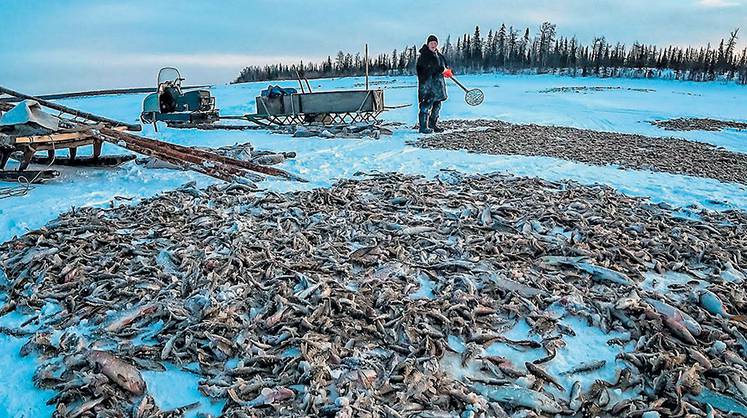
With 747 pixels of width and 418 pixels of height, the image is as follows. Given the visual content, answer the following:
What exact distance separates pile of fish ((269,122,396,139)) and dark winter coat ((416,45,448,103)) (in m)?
1.57

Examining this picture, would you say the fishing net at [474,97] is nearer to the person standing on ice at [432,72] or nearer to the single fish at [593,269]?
the person standing on ice at [432,72]

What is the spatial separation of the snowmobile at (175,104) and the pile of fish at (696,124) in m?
15.3

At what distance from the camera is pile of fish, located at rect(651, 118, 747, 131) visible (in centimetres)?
1750

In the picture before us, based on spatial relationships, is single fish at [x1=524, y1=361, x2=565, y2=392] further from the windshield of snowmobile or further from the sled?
the windshield of snowmobile

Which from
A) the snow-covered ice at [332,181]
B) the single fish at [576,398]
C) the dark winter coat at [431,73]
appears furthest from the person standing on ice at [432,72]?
the single fish at [576,398]

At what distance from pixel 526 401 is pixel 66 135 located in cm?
798

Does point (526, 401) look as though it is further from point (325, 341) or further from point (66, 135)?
point (66, 135)

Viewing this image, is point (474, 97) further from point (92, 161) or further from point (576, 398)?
point (576, 398)

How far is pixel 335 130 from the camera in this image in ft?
46.5

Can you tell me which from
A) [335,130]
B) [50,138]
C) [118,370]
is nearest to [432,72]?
[335,130]

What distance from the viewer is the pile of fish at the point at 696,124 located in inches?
689

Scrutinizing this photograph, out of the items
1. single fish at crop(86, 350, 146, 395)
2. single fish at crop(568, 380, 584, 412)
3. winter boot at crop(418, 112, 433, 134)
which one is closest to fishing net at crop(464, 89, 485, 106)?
winter boot at crop(418, 112, 433, 134)

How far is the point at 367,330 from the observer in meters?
3.71

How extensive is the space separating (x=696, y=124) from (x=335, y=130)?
13.5 m
